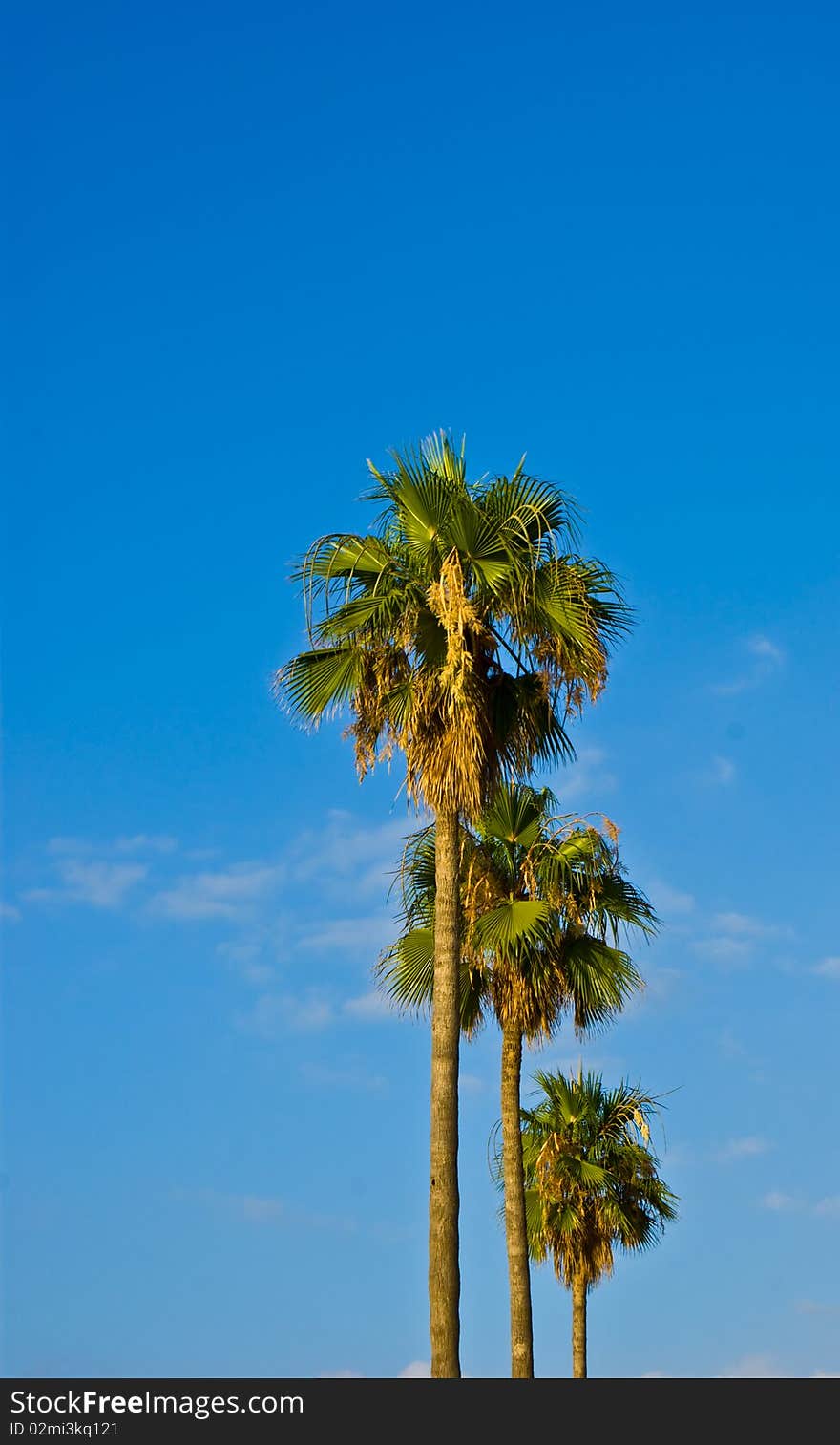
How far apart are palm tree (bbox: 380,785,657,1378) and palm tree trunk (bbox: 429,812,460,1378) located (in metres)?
5.37

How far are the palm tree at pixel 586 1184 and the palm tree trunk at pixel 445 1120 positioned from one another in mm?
13328

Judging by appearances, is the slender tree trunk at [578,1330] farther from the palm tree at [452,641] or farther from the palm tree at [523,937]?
the palm tree at [452,641]

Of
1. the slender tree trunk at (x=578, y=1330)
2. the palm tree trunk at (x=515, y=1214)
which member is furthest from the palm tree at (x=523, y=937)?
the slender tree trunk at (x=578, y=1330)

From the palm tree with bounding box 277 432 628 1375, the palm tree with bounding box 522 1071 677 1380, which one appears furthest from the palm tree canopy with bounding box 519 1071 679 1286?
the palm tree with bounding box 277 432 628 1375

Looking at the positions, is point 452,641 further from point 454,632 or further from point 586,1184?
point 586,1184

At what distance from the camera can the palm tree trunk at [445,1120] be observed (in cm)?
1616

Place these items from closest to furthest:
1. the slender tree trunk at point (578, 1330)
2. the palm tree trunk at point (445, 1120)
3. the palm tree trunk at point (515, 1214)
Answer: the palm tree trunk at point (445, 1120), the palm tree trunk at point (515, 1214), the slender tree trunk at point (578, 1330)

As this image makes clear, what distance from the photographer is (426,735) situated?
731 inches

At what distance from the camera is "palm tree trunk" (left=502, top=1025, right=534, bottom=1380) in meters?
23.8

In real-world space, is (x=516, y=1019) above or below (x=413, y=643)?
below
